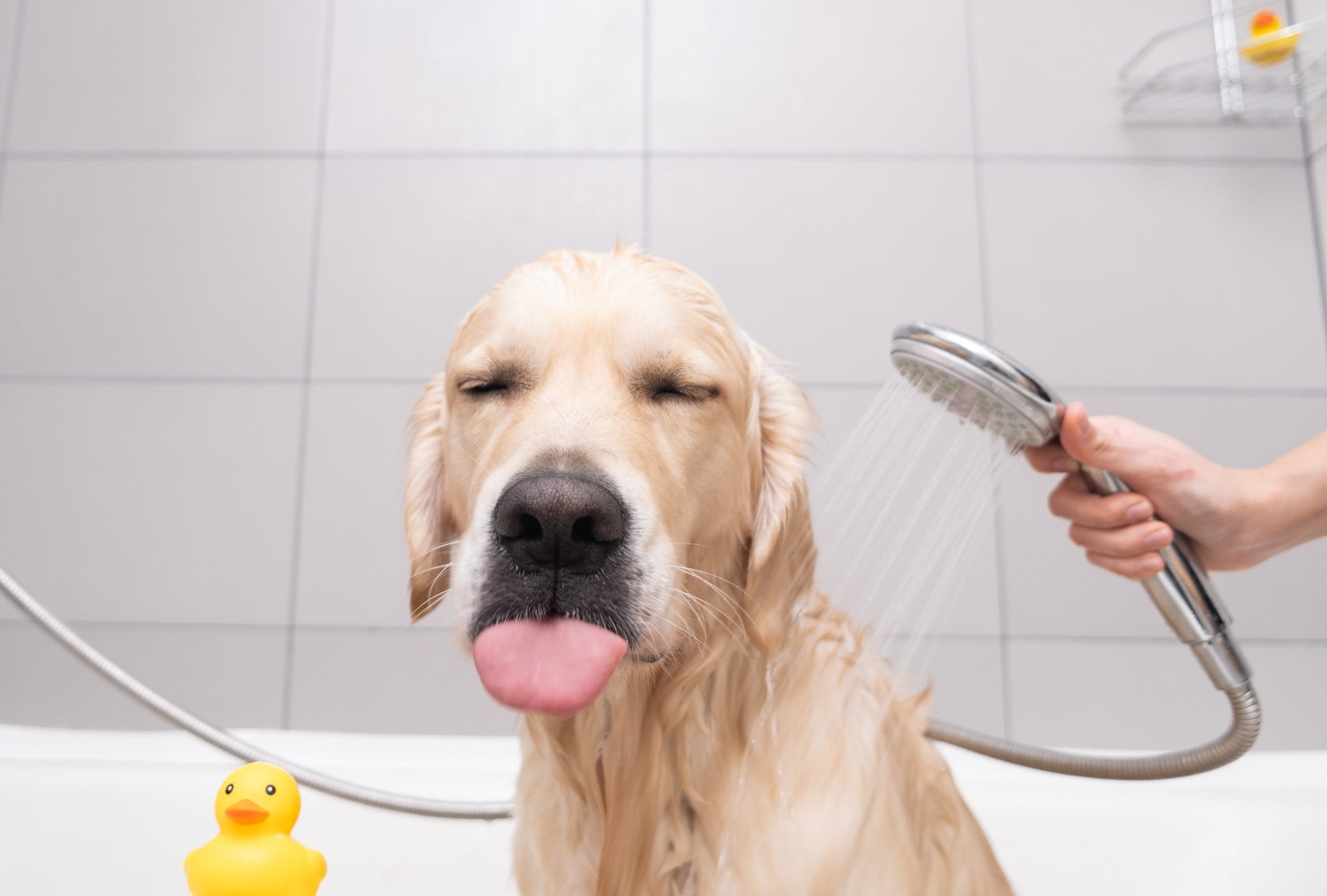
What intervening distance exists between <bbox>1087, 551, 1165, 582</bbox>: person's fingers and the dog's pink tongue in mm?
→ 583

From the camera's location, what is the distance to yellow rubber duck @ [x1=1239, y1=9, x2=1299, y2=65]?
6.36ft

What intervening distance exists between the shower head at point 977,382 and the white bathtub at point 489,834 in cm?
84

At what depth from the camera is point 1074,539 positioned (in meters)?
1.03

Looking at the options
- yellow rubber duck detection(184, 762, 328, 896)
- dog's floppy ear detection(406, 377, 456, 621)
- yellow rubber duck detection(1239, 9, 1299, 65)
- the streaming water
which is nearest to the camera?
yellow rubber duck detection(184, 762, 328, 896)

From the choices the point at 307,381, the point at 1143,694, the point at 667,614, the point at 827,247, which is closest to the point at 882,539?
the point at 667,614

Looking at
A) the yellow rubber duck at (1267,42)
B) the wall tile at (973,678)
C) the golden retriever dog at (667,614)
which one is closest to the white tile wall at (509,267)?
the wall tile at (973,678)

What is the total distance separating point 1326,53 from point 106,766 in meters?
2.91

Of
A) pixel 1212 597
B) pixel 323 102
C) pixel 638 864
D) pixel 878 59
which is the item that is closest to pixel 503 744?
pixel 638 864

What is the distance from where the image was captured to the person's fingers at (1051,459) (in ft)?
3.18

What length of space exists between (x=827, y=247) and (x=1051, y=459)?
1.25 meters

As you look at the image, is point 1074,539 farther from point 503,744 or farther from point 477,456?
point 503,744

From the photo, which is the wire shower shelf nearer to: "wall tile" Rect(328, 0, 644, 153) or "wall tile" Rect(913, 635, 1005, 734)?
"wall tile" Rect(328, 0, 644, 153)

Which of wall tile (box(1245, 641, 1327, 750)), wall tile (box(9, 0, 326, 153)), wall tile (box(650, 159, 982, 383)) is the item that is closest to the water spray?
wall tile (box(1245, 641, 1327, 750))

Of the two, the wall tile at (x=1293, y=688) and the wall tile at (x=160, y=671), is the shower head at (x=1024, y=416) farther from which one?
the wall tile at (x=160, y=671)
